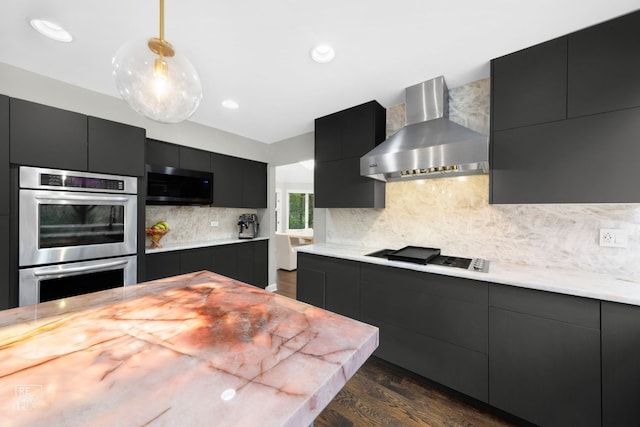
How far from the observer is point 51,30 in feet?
5.09

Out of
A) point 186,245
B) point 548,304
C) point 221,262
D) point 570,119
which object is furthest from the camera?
point 221,262

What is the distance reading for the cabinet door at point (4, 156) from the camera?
1.71 m

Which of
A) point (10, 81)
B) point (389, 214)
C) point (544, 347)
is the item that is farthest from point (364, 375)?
point (10, 81)

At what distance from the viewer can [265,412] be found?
19.2 inches

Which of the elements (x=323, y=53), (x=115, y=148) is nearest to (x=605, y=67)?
(x=323, y=53)

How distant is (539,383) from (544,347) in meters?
0.22

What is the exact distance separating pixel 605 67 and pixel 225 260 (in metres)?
3.88

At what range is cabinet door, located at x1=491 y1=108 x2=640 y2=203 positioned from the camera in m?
1.38

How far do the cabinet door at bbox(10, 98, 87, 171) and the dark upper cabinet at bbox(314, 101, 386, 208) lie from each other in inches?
85.3

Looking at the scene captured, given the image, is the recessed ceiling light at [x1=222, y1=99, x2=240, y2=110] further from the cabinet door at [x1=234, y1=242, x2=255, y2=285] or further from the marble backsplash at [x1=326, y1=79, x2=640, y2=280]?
the cabinet door at [x1=234, y1=242, x2=255, y2=285]

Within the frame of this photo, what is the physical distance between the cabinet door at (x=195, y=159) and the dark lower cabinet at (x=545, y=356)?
339 cm

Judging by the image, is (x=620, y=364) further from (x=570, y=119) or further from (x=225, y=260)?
(x=225, y=260)

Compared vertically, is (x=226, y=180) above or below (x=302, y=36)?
below

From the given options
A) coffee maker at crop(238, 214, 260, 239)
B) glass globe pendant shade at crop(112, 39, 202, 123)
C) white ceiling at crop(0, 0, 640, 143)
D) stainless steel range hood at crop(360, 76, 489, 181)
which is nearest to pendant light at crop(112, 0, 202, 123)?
Answer: glass globe pendant shade at crop(112, 39, 202, 123)
